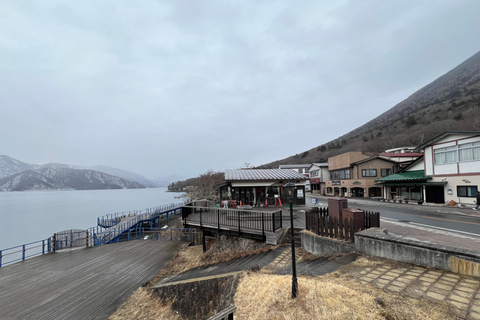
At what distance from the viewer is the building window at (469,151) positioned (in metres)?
19.1

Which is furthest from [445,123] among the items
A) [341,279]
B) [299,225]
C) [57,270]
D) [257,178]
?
[57,270]

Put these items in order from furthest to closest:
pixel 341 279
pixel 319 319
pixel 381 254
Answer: pixel 381 254 < pixel 341 279 < pixel 319 319

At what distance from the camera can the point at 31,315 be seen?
722cm

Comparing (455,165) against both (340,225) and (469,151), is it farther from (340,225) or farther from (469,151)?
(340,225)

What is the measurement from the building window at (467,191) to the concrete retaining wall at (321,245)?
70.5 feet

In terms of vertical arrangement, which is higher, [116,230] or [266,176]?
[266,176]

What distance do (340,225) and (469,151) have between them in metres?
21.6

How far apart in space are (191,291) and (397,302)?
244 inches

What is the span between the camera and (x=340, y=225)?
27.5ft

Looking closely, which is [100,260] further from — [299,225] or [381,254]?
[381,254]

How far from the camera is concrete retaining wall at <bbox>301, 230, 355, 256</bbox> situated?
7.90 m

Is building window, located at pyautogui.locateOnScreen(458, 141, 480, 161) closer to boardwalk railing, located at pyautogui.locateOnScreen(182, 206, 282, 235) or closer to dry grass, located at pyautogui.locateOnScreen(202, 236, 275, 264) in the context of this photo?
boardwalk railing, located at pyautogui.locateOnScreen(182, 206, 282, 235)

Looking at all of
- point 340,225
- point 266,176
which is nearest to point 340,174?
point 266,176

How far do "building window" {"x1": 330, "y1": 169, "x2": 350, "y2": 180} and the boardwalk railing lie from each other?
35.5m
